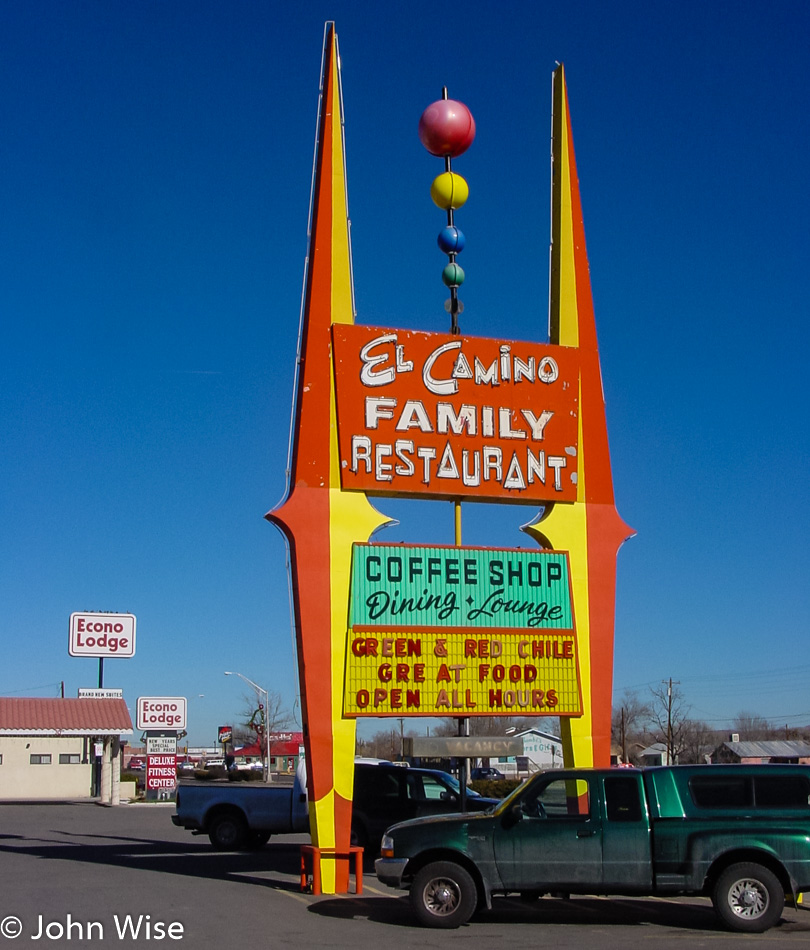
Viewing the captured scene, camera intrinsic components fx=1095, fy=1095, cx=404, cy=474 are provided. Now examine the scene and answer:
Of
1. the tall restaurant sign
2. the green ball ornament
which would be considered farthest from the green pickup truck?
the green ball ornament

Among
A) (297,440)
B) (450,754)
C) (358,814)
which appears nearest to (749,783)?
(450,754)

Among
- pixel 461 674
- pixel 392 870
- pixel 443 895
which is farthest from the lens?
pixel 461 674

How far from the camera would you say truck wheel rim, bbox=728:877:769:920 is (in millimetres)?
12133

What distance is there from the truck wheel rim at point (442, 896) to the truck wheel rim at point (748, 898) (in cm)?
307

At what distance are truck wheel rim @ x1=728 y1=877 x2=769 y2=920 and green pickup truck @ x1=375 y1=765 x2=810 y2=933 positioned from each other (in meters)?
0.01

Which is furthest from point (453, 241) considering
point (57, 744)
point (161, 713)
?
point (57, 744)

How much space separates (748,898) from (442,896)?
11.2 ft

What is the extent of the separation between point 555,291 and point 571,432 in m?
2.46

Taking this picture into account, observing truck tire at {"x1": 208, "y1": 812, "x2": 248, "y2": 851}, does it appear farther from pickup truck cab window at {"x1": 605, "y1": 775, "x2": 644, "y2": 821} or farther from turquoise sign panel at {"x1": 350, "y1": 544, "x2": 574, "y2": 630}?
pickup truck cab window at {"x1": 605, "y1": 775, "x2": 644, "y2": 821}

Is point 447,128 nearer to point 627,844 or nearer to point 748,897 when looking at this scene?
point 627,844

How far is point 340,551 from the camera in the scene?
16.1 metres

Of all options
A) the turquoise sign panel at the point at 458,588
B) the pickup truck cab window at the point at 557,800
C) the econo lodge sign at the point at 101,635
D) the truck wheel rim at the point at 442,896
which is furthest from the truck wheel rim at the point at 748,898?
the econo lodge sign at the point at 101,635

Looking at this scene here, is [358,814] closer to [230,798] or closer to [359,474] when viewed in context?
[230,798]

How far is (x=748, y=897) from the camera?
40.0ft
